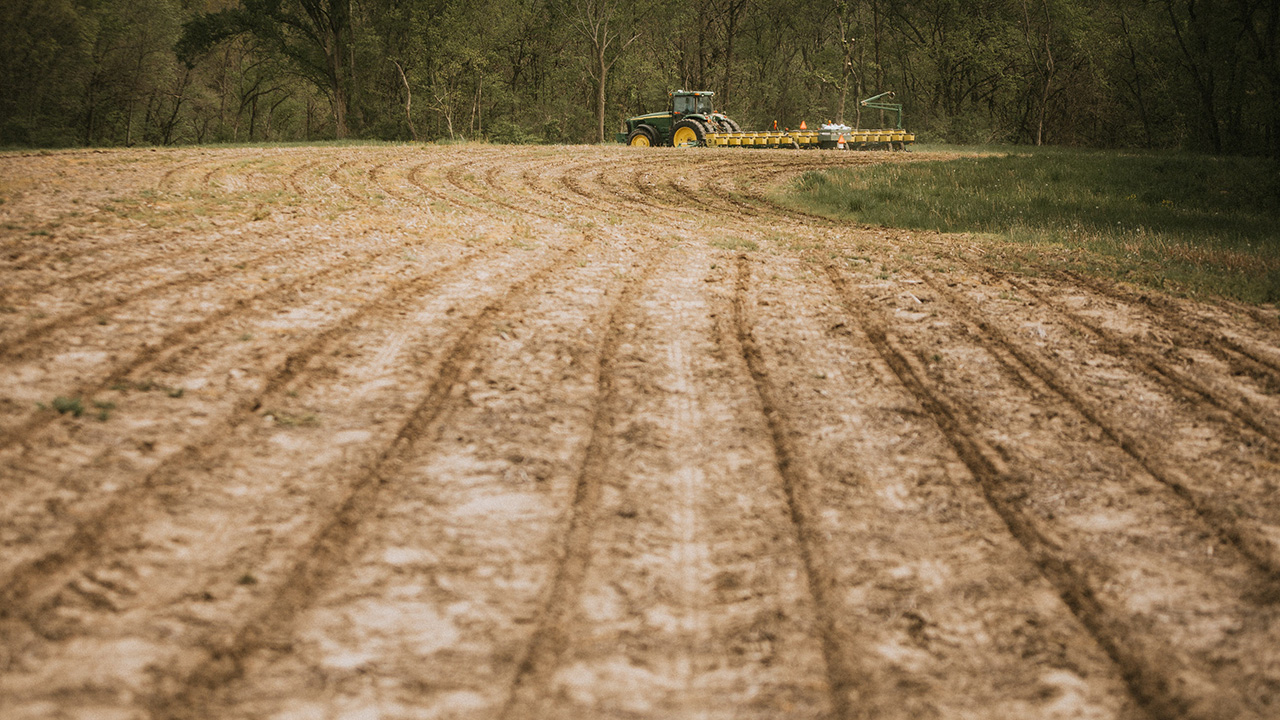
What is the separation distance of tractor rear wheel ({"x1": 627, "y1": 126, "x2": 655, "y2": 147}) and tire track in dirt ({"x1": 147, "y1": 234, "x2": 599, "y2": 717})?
84.0 ft

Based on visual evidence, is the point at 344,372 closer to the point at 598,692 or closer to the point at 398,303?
the point at 398,303

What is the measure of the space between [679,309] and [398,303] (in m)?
2.39

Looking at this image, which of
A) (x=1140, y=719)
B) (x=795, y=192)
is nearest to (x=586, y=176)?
(x=795, y=192)

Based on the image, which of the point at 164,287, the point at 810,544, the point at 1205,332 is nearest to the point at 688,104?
the point at 1205,332

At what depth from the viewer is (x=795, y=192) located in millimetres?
16438

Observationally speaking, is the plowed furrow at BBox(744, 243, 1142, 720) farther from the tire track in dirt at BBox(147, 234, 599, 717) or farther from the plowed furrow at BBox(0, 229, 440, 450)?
the plowed furrow at BBox(0, 229, 440, 450)

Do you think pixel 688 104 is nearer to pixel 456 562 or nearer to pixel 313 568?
pixel 456 562

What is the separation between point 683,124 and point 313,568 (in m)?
27.6

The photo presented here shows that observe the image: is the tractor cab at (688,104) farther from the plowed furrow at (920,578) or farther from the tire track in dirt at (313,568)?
the tire track in dirt at (313,568)

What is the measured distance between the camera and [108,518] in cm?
328

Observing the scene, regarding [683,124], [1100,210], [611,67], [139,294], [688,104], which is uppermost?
[611,67]

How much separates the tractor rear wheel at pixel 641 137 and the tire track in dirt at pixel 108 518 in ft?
83.8

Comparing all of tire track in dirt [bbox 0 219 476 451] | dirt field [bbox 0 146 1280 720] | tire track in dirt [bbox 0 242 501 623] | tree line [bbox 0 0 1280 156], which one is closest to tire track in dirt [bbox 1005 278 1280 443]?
dirt field [bbox 0 146 1280 720]

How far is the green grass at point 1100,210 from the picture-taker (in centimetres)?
952
